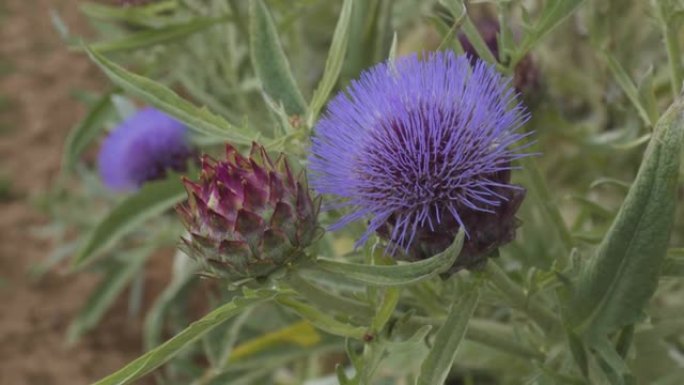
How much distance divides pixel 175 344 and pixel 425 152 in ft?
0.76

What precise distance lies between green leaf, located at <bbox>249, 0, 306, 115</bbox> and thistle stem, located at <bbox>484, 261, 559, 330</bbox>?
23 cm

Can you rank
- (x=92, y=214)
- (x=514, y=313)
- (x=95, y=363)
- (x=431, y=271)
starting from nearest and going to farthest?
(x=431, y=271)
(x=514, y=313)
(x=92, y=214)
(x=95, y=363)

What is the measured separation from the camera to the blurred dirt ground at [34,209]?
2064 mm

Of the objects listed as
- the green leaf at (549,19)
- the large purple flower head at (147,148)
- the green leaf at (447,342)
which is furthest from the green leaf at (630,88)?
the large purple flower head at (147,148)

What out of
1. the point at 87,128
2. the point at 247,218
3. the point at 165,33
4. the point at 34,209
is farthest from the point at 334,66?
the point at 34,209

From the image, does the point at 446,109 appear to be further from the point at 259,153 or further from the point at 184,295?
the point at 184,295

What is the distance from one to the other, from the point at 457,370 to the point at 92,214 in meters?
0.78

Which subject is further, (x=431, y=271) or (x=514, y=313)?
(x=514, y=313)

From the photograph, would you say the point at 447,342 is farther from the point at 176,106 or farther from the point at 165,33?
the point at 165,33

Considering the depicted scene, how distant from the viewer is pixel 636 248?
0.77 metres

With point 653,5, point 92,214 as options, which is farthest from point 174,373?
point 653,5

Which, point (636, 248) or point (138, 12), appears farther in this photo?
point (138, 12)

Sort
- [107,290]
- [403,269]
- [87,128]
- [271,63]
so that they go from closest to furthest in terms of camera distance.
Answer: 1. [403,269]
2. [271,63]
3. [87,128]
4. [107,290]

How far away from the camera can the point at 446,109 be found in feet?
2.44
